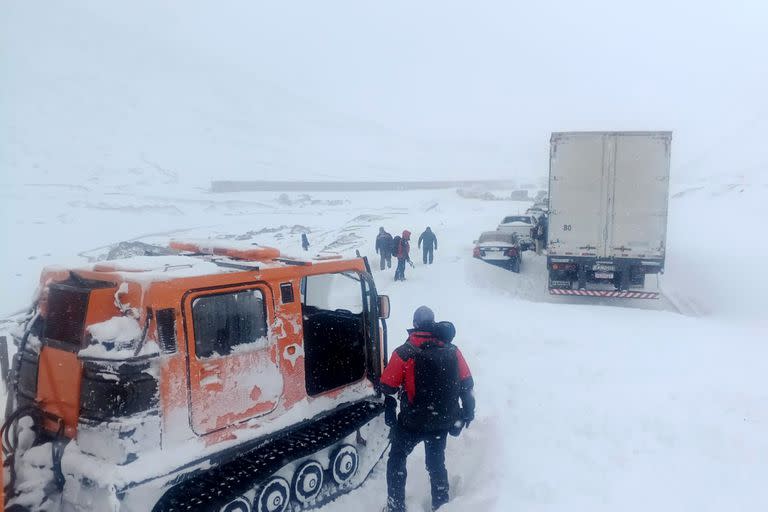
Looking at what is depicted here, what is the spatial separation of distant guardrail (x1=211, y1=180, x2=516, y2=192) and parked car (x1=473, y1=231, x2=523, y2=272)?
48.0 metres

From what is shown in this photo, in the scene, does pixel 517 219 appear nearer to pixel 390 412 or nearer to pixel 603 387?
pixel 603 387

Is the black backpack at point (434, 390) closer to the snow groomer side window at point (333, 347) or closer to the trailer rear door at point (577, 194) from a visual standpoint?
the snow groomer side window at point (333, 347)

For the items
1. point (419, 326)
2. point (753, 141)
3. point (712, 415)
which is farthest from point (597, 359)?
point (753, 141)

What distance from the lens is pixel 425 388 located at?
430 centimetres

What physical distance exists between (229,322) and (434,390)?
5.18 feet

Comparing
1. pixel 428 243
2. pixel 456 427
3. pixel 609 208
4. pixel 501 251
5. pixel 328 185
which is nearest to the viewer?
pixel 456 427

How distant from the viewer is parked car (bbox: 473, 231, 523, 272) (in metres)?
17.5

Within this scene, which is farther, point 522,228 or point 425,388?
point 522,228

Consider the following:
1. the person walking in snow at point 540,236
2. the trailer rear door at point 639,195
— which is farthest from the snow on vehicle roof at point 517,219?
the trailer rear door at point 639,195

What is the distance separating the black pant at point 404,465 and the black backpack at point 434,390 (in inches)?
6.2

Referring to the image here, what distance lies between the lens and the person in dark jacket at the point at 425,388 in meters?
4.28

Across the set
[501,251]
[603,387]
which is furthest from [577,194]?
[603,387]

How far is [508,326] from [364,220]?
2822cm

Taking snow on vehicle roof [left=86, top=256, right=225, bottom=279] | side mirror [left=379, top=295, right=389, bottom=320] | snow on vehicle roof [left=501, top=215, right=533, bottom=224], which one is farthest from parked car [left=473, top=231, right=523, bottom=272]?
snow on vehicle roof [left=86, top=256, right=225, bottom=279]
